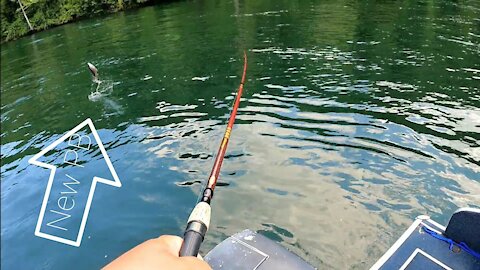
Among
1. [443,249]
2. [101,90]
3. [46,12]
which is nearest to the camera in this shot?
[443,249]

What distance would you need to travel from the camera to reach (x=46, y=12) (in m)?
42.6

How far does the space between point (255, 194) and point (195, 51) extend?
1278cm

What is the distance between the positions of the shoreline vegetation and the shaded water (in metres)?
23.4

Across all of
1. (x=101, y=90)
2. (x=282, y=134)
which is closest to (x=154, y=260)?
(x=282, y=134)

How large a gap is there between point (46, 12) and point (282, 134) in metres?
41.2

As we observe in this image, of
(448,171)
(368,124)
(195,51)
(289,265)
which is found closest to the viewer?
(289,265)

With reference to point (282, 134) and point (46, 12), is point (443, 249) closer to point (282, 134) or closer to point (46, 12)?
point (282, 134)

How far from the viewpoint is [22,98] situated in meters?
17.5

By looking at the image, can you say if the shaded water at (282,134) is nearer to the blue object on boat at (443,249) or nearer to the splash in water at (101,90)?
the splash in water at (101,90)

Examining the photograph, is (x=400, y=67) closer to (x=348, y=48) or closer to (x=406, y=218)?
(x=348, y=48)

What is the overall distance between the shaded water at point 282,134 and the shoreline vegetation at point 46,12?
23.4 metres

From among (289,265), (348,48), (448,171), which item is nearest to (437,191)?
(448,171)

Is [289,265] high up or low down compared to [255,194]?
up

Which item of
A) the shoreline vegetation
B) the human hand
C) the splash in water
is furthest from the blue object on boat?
the shoreline vegetation
